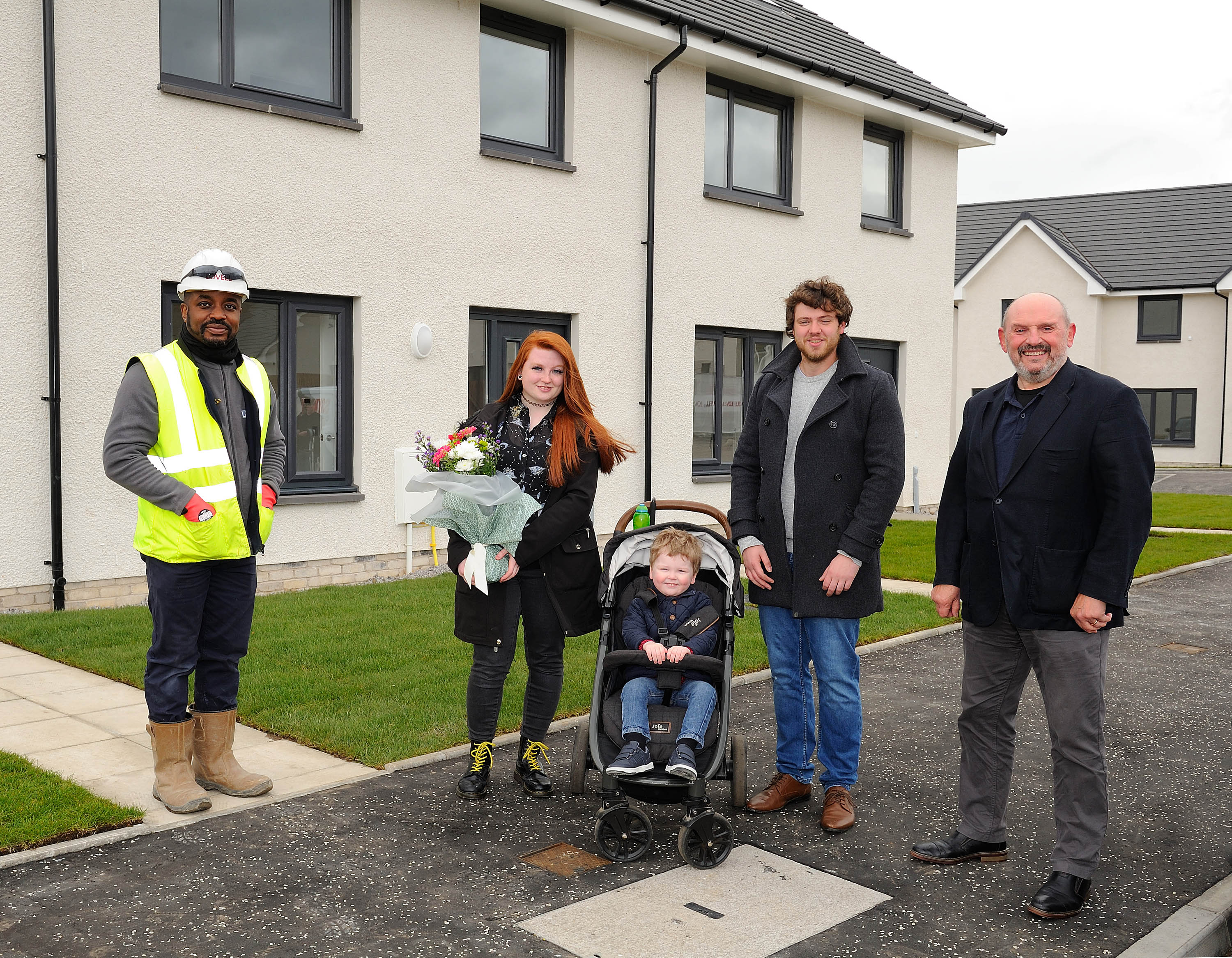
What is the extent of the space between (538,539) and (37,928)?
233 centimetres

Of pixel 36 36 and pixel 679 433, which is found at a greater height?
pixel 36 36

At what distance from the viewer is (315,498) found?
33.2 feet

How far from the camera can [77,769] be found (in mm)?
5207

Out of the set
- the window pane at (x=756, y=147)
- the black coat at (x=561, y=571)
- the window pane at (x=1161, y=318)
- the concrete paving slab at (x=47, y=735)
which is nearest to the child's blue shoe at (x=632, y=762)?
the black coat at (x=561, y=571)

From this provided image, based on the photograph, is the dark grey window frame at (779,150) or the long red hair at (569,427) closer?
the long red hair at (569,427)

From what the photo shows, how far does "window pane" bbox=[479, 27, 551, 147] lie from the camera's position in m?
11.6

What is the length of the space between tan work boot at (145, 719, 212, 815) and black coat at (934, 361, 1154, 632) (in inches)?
130

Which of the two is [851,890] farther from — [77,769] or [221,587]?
[77,769]

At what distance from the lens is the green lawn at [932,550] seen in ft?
38.9

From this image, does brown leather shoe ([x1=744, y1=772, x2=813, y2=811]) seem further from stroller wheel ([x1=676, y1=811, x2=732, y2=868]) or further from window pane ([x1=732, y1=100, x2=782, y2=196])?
window pane ([x1=732, y1=100, x2=782, y2=196])

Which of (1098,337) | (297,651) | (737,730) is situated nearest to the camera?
(737,730)

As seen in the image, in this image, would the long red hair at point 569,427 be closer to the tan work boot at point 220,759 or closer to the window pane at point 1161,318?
the tan work boot at point 220,759

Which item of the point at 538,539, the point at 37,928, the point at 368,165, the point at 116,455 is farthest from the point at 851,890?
the point at 368,165

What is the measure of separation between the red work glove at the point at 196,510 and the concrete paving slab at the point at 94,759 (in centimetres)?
143
